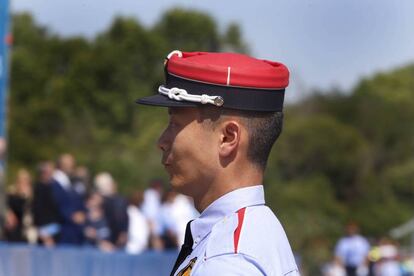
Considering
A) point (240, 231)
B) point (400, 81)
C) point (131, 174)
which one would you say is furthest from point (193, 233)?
point (400, 81)

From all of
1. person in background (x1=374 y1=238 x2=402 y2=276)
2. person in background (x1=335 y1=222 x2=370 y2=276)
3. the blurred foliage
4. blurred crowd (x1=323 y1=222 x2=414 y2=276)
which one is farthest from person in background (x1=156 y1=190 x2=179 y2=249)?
the blurred foliage

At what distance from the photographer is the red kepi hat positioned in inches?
115

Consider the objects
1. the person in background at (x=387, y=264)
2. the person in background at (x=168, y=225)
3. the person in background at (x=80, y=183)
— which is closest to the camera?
the person in background at (x=80, y=183)

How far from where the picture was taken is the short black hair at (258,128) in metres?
2.93

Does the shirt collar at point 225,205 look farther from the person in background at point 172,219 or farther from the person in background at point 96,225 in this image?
the person in background at point 172,219

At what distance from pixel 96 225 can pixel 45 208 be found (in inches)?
53.9

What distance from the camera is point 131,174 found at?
46.6m

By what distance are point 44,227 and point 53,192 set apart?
0.47 metres

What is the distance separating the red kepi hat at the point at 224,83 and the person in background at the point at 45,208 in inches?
368

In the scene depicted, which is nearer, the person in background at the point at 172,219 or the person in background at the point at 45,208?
the person in background at the point at 45,208

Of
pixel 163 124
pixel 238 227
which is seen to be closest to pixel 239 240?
pixel 238 227

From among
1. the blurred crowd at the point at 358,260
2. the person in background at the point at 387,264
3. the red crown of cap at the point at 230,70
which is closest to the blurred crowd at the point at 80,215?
the blurred crowd at the point at 358,260

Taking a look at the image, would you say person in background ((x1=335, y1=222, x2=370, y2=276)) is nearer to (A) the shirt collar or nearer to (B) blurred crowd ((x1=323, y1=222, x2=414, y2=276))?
(B) blurred crowd ((x1=323, y1=222, x2=414, y2=276))

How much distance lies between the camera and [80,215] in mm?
12938
